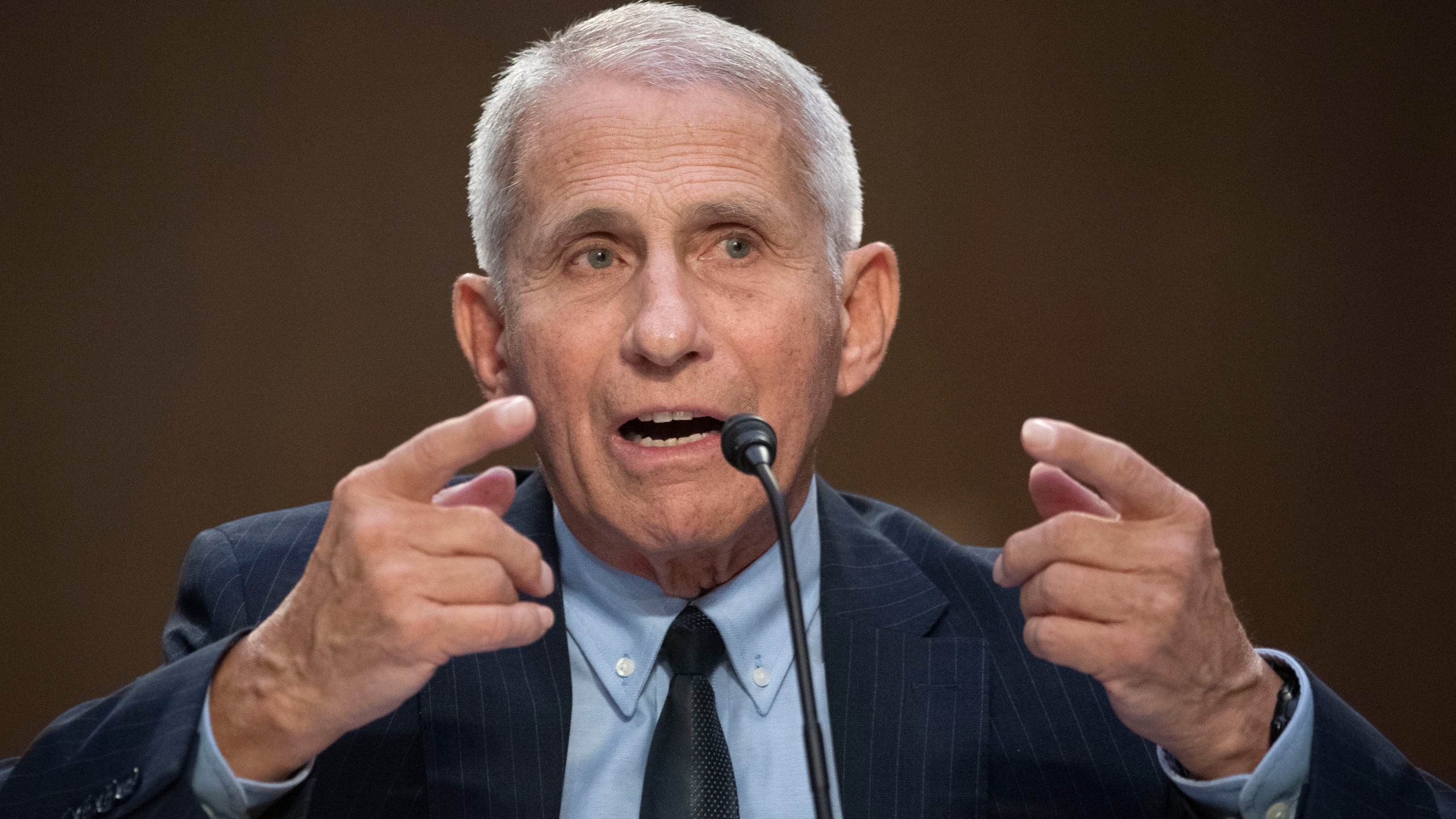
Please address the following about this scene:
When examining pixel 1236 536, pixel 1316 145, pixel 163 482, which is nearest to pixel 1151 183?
pixel 1316 145

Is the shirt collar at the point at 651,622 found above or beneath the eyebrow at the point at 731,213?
beneath

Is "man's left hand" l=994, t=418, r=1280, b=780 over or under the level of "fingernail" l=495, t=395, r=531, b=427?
under

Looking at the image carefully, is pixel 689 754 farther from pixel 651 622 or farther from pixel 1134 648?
pixel 1134 648

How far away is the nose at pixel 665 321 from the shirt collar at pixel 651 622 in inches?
12.7

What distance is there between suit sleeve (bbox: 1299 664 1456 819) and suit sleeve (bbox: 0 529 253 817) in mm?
1155

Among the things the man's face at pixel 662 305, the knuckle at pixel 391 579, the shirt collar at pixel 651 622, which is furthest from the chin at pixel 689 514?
the knuckle at pixel 391 579

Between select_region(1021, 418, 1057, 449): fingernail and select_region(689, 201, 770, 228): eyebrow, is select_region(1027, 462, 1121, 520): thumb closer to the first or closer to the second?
select_region(1021, 418, 1057, 449): fingernail

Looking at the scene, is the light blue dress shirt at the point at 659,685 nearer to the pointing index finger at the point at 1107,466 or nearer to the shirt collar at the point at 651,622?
the shirt collar at the point at 651,622

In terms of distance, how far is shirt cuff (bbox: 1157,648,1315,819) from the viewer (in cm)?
130

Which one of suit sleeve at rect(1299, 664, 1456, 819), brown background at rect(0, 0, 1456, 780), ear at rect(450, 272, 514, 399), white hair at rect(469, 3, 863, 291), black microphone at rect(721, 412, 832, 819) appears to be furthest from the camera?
brown background at rect(0, 0, 1456, 780)

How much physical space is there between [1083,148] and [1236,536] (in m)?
0.98

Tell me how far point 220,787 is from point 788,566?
0.63 m

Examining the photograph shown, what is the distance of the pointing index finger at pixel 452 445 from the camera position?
1146 millimetres

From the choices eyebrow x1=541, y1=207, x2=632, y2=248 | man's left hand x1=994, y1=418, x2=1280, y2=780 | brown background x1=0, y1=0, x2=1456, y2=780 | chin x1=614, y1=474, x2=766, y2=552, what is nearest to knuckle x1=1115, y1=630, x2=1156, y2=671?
man's left hand x1=994, y1=418, x2=1280, y2=780
